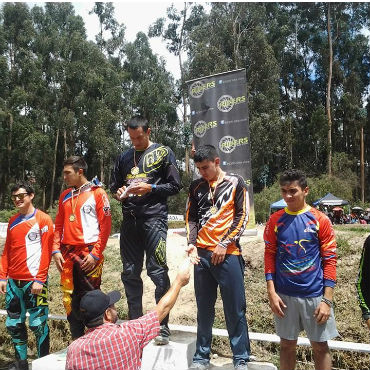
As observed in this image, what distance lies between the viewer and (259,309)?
5754mm

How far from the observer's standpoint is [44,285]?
4066mm

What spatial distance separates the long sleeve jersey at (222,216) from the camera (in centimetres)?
337

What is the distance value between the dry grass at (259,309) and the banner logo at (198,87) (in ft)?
13.0

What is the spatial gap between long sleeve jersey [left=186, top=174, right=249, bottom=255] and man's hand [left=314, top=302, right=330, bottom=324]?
77 cm

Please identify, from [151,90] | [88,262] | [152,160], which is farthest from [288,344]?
[151,90]

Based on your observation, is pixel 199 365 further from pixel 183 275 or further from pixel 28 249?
pixel 28 249

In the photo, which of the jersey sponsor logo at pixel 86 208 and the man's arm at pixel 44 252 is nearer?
the jersey sponsor logo at pixel 86 208

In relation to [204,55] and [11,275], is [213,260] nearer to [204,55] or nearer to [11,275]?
[11,275]

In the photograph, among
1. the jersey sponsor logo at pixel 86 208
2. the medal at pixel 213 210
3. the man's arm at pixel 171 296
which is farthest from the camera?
the jersey sponsor logo at pixel 86 208

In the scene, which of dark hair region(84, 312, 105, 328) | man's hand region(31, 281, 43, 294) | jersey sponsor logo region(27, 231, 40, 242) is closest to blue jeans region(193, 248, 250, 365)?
dark hair region(84, 312, 105, 328)

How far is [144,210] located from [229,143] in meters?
6.05

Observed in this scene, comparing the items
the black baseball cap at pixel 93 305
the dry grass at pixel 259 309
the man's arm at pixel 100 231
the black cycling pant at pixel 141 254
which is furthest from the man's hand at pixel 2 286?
the black baseball cap at pixel 93 305

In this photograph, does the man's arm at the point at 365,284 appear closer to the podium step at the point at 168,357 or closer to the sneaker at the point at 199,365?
the sneaker at the point at 199,365

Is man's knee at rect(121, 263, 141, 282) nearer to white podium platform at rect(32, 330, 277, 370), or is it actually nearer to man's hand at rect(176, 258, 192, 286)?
white podium platform at rect(32, 330, 277, 370)
